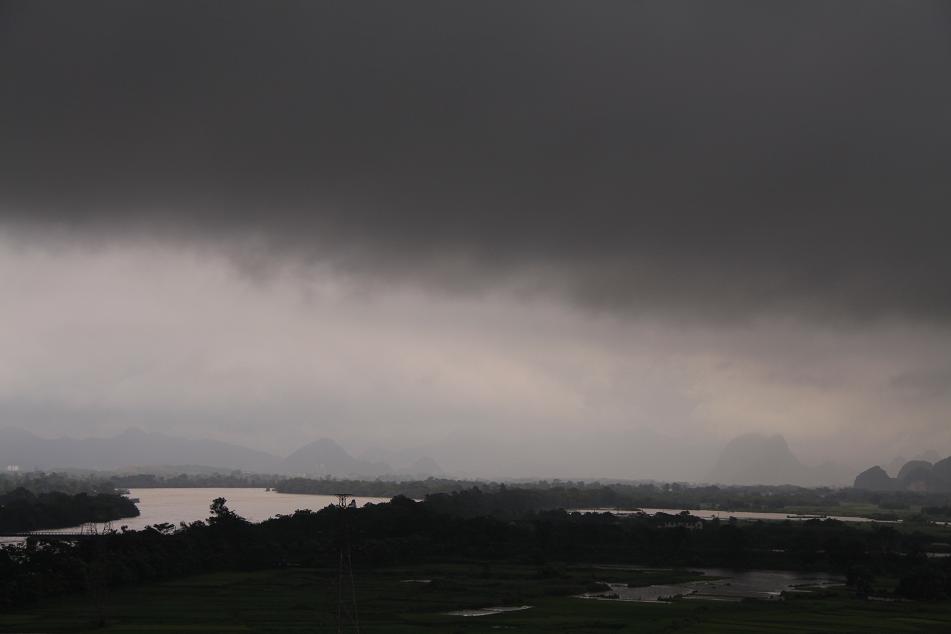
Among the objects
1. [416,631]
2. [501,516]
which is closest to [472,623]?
[416,631]

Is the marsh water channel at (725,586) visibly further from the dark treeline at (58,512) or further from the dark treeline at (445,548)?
the dark treeline at (58,512)

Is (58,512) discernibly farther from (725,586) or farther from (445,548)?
(725,586)

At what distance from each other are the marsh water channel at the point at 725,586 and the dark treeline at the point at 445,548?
115 inches

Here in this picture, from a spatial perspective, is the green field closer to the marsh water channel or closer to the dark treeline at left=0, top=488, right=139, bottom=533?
the marsh water channel

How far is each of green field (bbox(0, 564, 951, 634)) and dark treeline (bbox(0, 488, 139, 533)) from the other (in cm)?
4907

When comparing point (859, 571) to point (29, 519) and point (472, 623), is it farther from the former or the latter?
point (29, 519)

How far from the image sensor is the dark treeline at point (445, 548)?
161 ft

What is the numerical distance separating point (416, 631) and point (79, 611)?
17978mm

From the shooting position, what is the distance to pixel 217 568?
197 feet

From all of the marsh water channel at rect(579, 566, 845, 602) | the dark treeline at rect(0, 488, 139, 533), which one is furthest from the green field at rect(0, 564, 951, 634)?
the dark treeline at rect(0, 488, 139, 533)

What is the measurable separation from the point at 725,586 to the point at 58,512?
3151 inches

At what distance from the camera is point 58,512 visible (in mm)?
98188

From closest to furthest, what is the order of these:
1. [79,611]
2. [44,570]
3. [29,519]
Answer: [79,611], [44,570], [29,519]

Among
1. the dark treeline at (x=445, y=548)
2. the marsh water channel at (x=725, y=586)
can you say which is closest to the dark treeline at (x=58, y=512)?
the dark treeline at (x=445, y=548)
